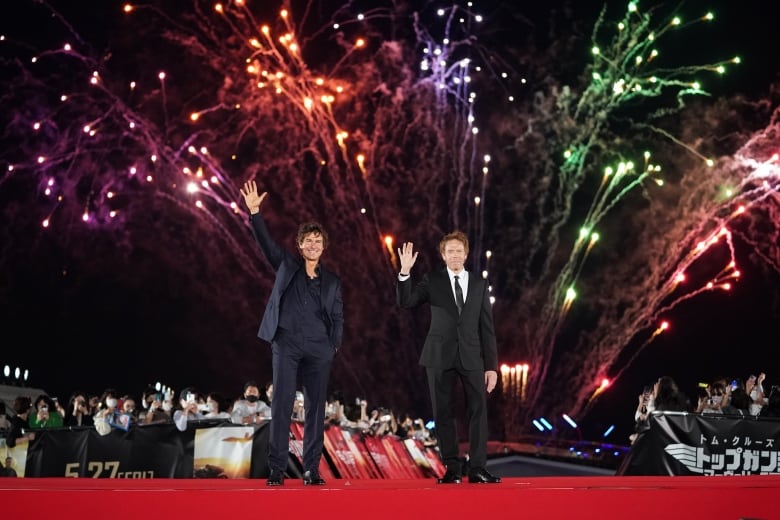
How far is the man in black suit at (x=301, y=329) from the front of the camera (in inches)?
263

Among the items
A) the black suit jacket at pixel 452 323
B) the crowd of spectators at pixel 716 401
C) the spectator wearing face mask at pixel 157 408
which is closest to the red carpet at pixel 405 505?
the black suit jacket at pixel 452 323

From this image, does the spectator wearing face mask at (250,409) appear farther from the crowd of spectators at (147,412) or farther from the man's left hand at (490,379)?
the man's left hand at (490,379)

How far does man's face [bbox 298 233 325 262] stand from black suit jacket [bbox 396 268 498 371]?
0.70 m

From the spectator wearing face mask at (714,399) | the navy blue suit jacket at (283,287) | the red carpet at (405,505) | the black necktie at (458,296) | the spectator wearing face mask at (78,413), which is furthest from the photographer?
the spectator wearing face mask at (78,413)

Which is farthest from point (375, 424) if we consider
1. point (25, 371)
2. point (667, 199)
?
point (25, 371)

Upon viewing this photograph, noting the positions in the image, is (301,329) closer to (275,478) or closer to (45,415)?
(275,478)

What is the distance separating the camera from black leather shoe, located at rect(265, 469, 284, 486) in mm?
6320

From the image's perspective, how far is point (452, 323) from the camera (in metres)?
6.83

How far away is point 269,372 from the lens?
38.4 metres

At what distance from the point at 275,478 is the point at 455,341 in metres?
1.74

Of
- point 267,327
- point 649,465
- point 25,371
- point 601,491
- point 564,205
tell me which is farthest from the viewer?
point 25,371

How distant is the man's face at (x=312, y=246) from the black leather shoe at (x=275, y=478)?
1677 millimetres

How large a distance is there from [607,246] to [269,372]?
15757mm

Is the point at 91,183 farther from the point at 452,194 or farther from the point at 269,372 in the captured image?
the point at 269,372
